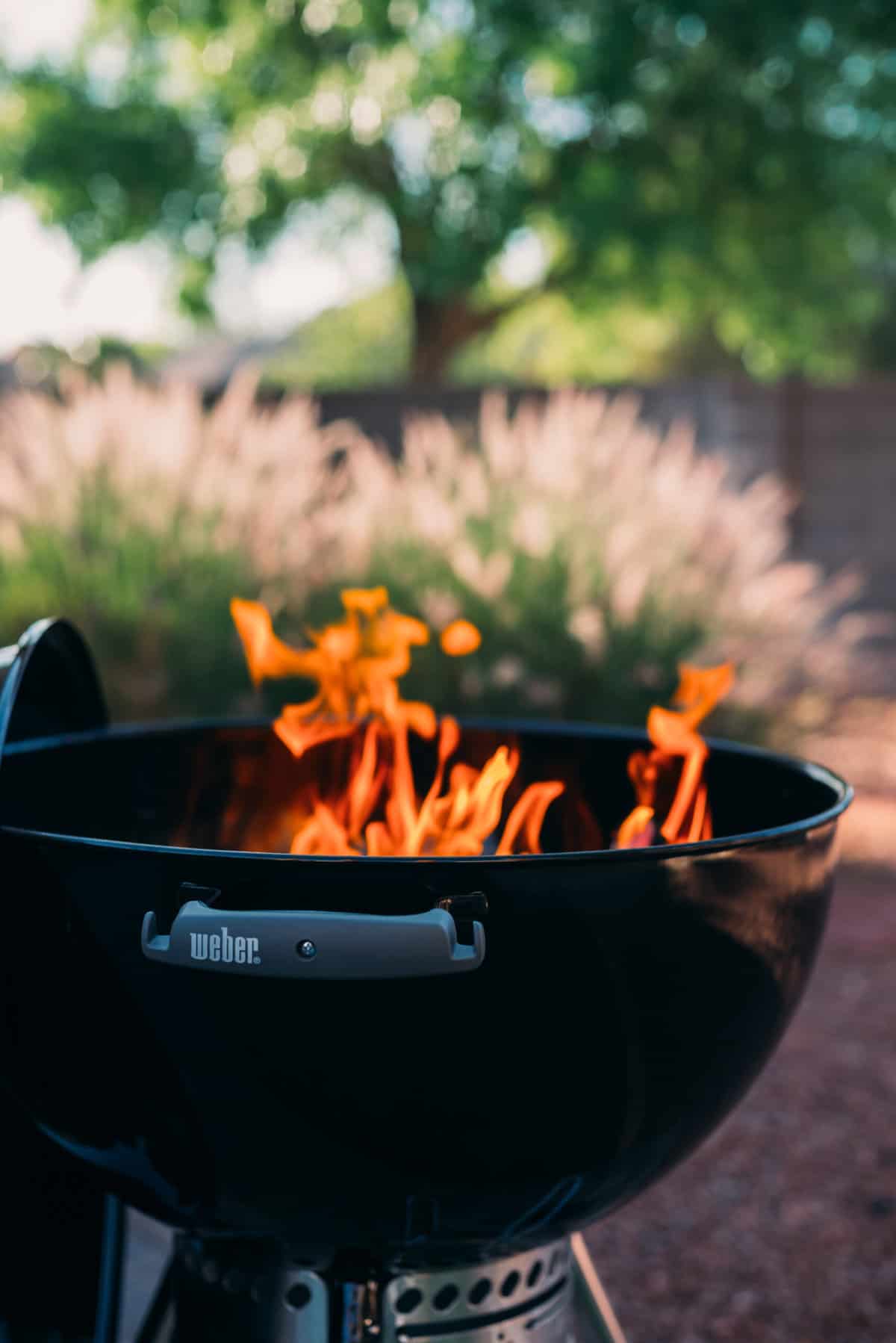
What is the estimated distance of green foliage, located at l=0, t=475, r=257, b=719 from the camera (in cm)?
364

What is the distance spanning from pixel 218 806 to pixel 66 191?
11.3 meters

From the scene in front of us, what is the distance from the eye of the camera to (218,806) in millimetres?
1645

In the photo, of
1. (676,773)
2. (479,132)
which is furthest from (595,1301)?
(479,132)

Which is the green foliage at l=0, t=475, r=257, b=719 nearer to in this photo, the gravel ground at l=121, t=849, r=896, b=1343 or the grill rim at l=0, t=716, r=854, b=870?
the gravel ground at l=121, t=849, r=896, b=1343

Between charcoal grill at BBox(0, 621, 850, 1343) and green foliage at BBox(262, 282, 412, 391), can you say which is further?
green foliage at BBox(262, 282, 412, 391)

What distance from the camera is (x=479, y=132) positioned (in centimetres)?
1160

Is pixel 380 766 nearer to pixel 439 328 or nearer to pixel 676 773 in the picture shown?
pixel 676 773

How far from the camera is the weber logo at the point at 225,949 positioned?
38.1 inches

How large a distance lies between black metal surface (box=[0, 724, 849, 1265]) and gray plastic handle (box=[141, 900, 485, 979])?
1.0 inches

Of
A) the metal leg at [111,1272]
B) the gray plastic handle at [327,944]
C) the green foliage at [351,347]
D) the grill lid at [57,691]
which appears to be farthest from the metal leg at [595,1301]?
the green foliage at [351,347]

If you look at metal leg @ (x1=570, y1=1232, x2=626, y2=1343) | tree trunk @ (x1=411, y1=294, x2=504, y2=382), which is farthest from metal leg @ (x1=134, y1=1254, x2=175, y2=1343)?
tree trunk @ (x1=411, y1=294, x2=504, y2=382)

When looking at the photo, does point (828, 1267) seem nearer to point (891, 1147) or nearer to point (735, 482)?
point (891, 1147)

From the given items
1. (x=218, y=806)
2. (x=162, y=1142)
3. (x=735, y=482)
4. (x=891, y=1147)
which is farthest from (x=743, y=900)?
(x=735, y=482)

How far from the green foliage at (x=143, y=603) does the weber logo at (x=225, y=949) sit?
2647 millimetres
